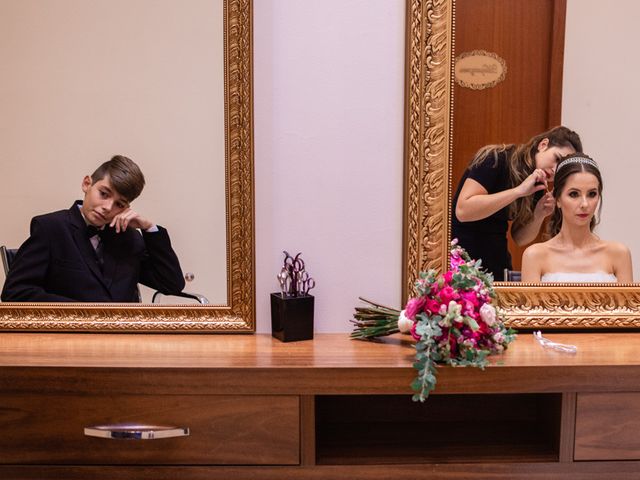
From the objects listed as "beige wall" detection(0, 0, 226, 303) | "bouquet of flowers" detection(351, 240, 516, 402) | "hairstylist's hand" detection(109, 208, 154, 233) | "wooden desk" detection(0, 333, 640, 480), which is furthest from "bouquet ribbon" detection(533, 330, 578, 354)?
"hairstylist's hand" detection(109, 208, 154, 233)

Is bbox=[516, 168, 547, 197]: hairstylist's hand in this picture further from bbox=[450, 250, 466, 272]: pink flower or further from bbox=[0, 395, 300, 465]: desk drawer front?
bbox=[0, 395, 300, 465]: desk drawer front

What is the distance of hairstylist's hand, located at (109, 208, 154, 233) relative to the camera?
4.52 feet

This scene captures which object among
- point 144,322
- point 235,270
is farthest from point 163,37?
point 144,322

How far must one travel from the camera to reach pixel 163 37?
4.36ft

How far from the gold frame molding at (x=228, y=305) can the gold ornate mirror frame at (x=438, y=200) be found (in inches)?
15.6

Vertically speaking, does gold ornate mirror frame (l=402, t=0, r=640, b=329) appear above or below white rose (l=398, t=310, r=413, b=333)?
above

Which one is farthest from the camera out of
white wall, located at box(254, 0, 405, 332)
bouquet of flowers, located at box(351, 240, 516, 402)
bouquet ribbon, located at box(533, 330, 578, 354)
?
white wall, located at box(254, 0, 405, 332)

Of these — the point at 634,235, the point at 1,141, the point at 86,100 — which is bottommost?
the point at 634,235

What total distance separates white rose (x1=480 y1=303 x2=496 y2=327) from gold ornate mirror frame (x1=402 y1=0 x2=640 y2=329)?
24 cm

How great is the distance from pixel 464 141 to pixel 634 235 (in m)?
0.50

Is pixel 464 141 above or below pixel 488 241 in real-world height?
above

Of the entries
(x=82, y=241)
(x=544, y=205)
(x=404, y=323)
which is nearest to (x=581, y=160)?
(x=544, y=205)

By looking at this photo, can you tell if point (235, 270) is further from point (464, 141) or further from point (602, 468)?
point (602, 468)

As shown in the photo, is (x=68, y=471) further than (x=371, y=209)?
No
